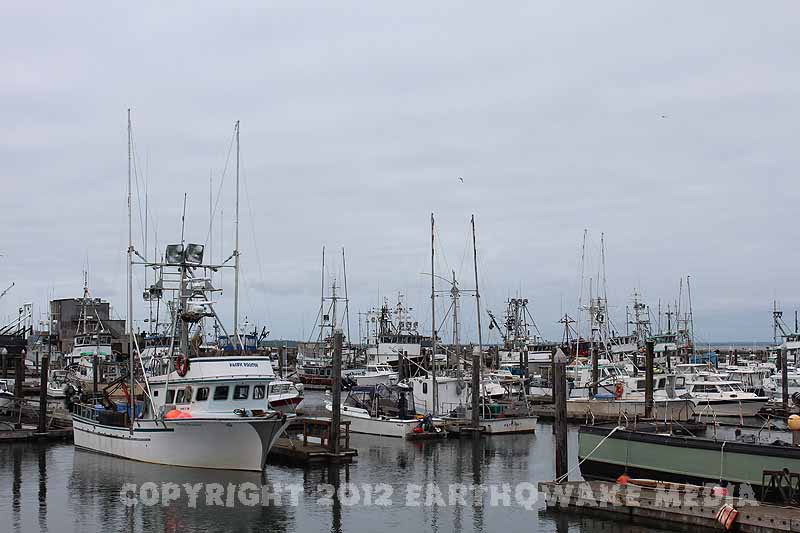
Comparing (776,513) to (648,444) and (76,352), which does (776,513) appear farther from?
(76,352)

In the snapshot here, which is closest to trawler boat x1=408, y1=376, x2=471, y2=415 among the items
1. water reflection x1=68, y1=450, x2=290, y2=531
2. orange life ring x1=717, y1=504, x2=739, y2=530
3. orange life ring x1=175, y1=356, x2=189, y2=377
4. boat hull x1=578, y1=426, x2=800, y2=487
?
orange life ring x1=175, y1=356, x2=189, y2=377

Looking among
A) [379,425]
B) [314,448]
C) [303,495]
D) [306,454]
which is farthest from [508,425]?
[303,495]

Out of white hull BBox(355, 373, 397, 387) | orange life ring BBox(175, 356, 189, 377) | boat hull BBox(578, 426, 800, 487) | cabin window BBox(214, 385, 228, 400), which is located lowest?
white hull BBox(355, 373, 397, 387)

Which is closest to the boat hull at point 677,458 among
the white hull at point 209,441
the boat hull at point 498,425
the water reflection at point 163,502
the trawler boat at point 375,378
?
the water reflection at point 163,502

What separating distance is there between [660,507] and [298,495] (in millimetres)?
12113

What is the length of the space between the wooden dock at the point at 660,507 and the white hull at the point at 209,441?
11.0 meters

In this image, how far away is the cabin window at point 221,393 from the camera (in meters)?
33.7

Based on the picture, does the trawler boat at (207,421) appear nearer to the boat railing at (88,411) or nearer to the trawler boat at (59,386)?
the boat railing at (88,411)

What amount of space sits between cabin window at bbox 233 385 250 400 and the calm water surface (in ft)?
10.1

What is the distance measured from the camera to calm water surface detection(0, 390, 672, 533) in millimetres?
24859

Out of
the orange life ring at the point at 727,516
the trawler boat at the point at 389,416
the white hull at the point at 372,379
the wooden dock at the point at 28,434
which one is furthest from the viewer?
the white hull at the point at 372,379

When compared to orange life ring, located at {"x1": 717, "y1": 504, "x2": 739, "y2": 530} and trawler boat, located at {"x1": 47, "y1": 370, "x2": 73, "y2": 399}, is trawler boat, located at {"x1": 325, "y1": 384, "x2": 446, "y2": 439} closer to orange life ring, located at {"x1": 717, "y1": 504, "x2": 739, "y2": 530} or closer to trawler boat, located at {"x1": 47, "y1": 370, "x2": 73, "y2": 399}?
orange life ring, located at {"x1": 717, "y1": 504, "x2": 739, "y2": 530}

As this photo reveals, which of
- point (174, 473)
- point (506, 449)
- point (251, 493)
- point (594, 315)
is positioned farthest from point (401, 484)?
point (594, 315)

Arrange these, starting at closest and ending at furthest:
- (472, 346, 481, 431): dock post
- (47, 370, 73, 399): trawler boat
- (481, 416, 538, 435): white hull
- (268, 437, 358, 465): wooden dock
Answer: (268, 437, 358, 465): wooden dock → (472, 346, 481, 431): dock post → (481, 416, 538, 435): white hull → (47, 370, 73, 399): trawler boat
